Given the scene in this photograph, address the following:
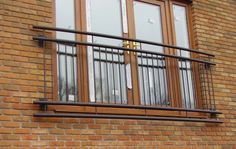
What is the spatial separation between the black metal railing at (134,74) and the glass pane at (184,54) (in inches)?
0.6

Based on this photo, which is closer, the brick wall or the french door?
the brick wall

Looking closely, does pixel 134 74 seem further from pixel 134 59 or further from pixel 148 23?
pixel 148 23

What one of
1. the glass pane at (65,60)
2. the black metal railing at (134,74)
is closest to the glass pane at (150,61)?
the black metal railing at (134,74)

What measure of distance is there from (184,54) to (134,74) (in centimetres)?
116

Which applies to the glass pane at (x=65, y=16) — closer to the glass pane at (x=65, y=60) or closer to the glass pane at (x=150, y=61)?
the glass pane at (x=65, y=60)

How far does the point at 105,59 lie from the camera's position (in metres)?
5.65

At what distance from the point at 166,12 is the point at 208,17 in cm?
78

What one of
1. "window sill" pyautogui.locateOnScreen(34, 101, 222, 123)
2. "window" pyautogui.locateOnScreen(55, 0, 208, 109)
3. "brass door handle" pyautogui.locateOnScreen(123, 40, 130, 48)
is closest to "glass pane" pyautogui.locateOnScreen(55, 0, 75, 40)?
"window" pyautogui.locateOnScreen(55, 0, 208, 109)

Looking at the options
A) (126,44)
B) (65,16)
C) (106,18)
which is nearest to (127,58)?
(126,44)

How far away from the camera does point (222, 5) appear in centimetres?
728

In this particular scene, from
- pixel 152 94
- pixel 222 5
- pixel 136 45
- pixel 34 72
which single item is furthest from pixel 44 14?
pixel 222 5

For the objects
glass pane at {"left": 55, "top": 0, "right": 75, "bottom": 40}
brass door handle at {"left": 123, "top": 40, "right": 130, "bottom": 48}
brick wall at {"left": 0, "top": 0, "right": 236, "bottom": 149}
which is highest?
glass pane at {"left": 55, "top": 0, "right": 75, "bottom": 40}

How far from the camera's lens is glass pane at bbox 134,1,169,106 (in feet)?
19.5

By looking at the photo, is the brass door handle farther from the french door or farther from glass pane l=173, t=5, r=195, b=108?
glass pane l=173, t=5, r=195, b=108
